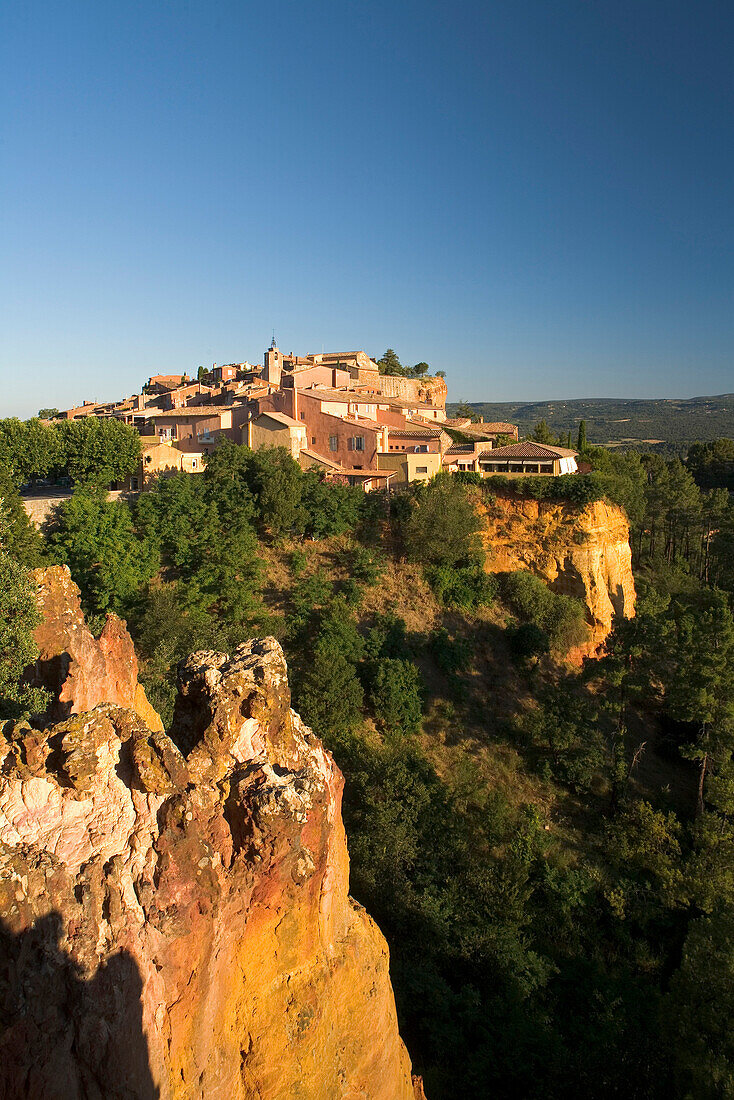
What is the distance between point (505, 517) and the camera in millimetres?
36375

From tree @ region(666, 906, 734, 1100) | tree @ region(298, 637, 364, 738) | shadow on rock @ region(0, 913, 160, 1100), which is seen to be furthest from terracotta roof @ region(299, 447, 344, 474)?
shadow on rock @ region(0, 913, 160, 1100)

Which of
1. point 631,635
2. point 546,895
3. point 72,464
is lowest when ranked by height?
point 546,895

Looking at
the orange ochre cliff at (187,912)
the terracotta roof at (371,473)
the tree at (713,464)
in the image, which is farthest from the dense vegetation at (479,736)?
the tree at (713,464)

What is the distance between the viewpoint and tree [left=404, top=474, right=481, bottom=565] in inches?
1315

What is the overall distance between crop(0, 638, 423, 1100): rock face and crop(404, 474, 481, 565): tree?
25007mm

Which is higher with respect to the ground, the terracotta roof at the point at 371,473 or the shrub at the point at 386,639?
the terracotta roof at the point at 371,473

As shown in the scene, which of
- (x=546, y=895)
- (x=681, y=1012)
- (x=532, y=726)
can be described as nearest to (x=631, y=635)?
(x=532, y=726)

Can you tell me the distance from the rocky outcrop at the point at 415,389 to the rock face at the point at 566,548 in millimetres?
28590

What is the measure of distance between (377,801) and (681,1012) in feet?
30.0

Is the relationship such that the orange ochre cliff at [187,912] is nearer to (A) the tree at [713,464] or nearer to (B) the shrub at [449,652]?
(B) the shrub at [449,652]

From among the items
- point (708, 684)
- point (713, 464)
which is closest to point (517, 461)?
point (708, 684)

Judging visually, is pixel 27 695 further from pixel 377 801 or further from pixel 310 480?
pixel 310 480

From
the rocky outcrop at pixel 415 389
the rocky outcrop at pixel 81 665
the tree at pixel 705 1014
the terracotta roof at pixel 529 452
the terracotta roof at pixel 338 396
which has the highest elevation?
the rocky outcrop at pixel 415 389

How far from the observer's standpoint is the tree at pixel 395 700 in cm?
2662
